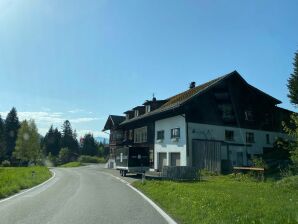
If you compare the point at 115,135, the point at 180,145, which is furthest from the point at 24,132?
the point at 180,145

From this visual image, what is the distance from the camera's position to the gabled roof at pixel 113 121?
62.0m

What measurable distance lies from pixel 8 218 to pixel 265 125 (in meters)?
38.7

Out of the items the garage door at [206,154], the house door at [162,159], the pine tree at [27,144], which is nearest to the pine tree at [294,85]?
the garage door at [206,154]

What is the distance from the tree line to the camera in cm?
8441

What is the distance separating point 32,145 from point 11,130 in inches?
999

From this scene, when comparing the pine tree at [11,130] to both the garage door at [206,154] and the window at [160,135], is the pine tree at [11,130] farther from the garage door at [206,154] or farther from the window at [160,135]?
the garage door at [206,154]

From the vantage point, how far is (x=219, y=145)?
34969 mm

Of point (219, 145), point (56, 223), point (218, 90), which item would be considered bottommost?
point (56, 223)

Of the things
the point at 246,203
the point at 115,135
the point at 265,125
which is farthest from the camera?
the point at 115,135

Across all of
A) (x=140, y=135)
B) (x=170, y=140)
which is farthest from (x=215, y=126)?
(x=140, y=135)

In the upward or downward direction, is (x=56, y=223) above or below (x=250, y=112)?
below

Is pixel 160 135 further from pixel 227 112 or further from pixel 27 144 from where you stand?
pixel 27 144

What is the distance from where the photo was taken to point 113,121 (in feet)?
204

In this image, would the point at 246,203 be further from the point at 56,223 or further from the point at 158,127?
the point at 158,127
